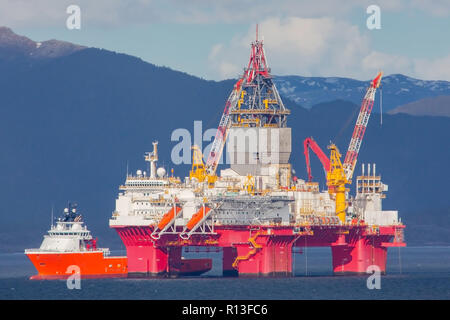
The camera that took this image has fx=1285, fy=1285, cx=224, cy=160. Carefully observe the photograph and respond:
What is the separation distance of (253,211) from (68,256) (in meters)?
23.0

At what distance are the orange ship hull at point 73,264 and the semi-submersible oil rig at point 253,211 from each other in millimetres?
5023

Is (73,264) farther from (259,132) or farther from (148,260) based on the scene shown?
(259,132)

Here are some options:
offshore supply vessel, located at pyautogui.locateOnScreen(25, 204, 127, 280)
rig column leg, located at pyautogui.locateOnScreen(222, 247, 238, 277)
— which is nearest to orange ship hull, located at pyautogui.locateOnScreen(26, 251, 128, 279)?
offshore supply vessel, located at pyautogui.locateOnScreen(25, 204, 127, 280)

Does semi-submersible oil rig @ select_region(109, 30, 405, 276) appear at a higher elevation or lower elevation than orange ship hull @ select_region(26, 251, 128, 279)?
higher

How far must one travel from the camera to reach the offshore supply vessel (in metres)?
152

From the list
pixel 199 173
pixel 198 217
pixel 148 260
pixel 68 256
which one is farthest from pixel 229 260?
pixel 68 256

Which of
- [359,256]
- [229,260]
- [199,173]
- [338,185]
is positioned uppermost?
[199,173]

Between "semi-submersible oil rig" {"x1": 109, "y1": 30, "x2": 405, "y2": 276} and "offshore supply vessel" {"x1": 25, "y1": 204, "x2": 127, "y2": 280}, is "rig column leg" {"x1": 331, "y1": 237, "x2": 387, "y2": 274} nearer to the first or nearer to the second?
"semi-submersible oil rig" {"x1": 109, "y1": 30, "x2": 405, "y2": 276}

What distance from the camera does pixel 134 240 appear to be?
491 ft

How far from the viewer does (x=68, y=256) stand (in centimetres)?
15212

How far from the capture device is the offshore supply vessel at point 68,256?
15225 cm
